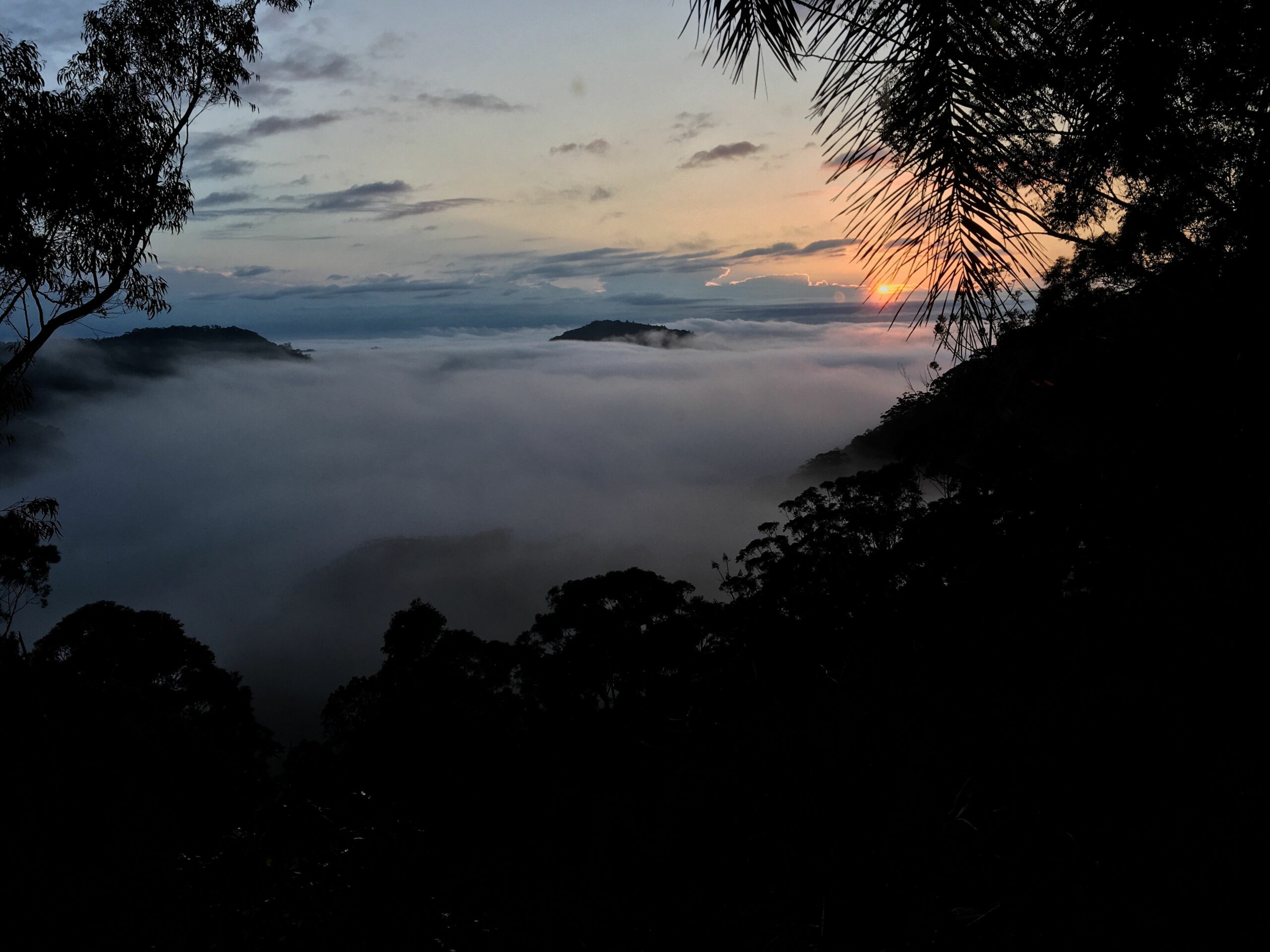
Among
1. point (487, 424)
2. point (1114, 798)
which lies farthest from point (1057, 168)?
point (487, 424)

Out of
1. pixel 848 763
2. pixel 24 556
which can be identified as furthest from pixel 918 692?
pixel 24 556

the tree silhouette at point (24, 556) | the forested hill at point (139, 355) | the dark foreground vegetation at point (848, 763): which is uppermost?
the forested hill at point (139, 355)

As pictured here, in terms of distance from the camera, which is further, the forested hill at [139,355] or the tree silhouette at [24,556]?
the forested hill at [139,355]

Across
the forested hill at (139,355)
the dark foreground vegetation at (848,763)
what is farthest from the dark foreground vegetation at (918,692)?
the forested hill at (139,355)

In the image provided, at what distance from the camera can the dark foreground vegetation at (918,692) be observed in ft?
14.1

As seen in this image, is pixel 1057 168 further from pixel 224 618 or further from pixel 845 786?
pixel 224 618

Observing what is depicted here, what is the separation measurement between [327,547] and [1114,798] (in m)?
137

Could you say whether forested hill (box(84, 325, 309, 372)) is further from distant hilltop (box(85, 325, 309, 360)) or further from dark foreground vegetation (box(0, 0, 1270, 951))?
dark foreground vegetation (box(0, 0, 1270, 951))

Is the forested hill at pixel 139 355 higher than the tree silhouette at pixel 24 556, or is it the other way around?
the forested hill at pixel 139 355

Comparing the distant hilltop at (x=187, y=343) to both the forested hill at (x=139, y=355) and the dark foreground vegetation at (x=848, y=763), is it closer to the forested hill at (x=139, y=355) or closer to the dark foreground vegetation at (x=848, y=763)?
the forested hill at (x=139, y=355)

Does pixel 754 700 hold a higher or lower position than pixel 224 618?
higher

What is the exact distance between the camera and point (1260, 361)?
7.58 metres

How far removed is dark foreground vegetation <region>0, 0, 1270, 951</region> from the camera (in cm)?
429

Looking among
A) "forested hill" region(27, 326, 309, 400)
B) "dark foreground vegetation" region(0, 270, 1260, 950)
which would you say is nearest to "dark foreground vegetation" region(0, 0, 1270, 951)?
"dark foreground vegetation" region(0, 270, 1260, 950)
